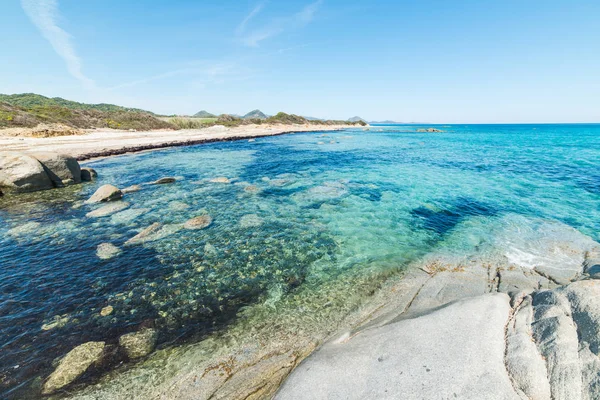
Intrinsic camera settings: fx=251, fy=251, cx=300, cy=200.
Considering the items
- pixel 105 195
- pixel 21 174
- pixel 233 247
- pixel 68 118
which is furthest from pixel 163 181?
pixel 68 118

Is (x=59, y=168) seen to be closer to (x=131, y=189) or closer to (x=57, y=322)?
(x=131, y=189)

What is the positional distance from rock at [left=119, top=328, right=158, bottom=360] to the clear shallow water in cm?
20

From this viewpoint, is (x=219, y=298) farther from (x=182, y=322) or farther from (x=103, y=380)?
(x=103, y=380)

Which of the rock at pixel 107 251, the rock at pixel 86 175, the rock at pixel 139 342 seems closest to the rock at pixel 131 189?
the rock at pixel 86 175

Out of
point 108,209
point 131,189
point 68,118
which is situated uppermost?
point 68,118

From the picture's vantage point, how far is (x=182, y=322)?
715 cm

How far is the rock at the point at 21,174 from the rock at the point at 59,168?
28.0 inches

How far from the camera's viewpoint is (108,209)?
15.4m

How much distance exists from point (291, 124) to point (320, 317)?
132561 millimetres

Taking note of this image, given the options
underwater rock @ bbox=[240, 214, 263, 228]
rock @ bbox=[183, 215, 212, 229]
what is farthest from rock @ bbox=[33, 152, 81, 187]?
underwater rock @ bbox=[240, 214, 263, 228]

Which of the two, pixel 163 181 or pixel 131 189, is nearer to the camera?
pixel 131 189

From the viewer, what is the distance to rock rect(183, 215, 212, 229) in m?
13.3

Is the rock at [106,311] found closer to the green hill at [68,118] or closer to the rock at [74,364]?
the rock at [74,364]

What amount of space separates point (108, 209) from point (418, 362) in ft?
58.3
